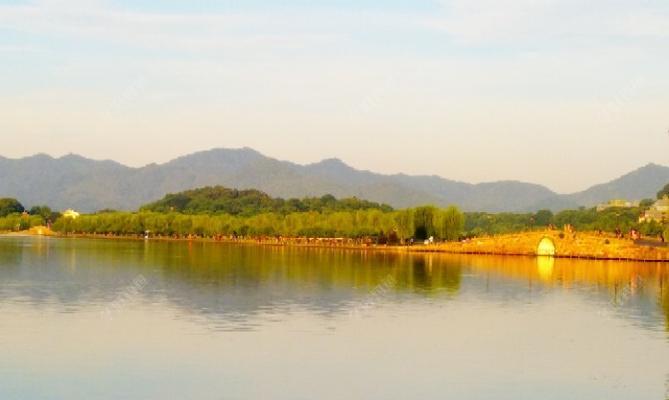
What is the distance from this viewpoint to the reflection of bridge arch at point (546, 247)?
421ft

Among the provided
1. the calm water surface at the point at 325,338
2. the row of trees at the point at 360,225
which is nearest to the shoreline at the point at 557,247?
the row of trees at the point at 360,225

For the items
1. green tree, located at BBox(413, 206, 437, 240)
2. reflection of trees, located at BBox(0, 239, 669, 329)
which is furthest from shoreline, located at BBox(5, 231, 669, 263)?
reflection of trees, located at BBox(0, 239, 669, 329)

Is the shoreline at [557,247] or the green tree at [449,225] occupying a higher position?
the green tree at [449,225]

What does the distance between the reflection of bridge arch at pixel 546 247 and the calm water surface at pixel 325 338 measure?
176 ft

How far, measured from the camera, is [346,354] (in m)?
36.3

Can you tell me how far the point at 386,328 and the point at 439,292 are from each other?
20.5m

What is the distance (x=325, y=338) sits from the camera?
4009 centimetres

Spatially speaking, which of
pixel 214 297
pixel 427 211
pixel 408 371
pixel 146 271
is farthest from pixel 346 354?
pixel 427 211

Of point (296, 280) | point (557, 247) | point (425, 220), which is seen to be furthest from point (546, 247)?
point (296, 280)

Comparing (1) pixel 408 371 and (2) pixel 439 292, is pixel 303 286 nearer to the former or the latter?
(2) pixel 439 292

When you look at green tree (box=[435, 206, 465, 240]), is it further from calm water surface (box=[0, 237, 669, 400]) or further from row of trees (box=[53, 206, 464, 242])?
calm water surface (box=[0, 237, 669, 400])

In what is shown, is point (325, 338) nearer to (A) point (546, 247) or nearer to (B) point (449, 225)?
(A) point (546, 247)

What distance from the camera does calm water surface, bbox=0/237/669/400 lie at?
30672mm

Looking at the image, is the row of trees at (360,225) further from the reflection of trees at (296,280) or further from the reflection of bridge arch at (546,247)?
the reflection of trees at (296,280)
